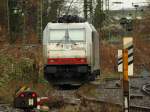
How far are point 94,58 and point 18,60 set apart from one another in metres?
4.62

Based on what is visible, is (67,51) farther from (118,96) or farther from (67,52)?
(118,96)

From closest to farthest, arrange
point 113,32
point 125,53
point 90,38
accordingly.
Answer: point 125,53 < point 90,38 < point 113,32

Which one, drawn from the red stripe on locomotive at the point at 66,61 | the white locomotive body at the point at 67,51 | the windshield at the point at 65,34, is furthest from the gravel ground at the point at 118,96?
the windshield at the point at 65,34

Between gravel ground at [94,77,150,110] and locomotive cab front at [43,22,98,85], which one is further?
locomotive cab front at [43,22,98,85]

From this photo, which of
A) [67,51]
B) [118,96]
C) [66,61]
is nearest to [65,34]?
[67,51]

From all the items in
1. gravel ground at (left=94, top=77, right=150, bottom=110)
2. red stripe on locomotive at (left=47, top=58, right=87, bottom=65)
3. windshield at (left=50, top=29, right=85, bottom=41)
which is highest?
windshield at (left=50, top=29, right=85, bottom=41)

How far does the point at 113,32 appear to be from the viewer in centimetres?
6631

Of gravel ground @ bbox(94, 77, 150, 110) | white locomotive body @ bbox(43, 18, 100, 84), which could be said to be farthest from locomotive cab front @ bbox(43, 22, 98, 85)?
gravel ground @ bbox(94, 77, 150, 110)

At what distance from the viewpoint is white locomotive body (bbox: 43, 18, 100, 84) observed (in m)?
26.2

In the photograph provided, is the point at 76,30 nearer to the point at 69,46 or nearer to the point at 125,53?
the point at 69,46

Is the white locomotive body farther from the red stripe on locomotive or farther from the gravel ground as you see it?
the gravel ground

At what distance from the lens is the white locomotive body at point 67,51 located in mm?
26250

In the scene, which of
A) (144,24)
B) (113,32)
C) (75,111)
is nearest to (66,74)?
(75,111)

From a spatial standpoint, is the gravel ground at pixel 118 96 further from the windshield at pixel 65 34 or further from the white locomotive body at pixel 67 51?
the windshield at pixel 65 34
